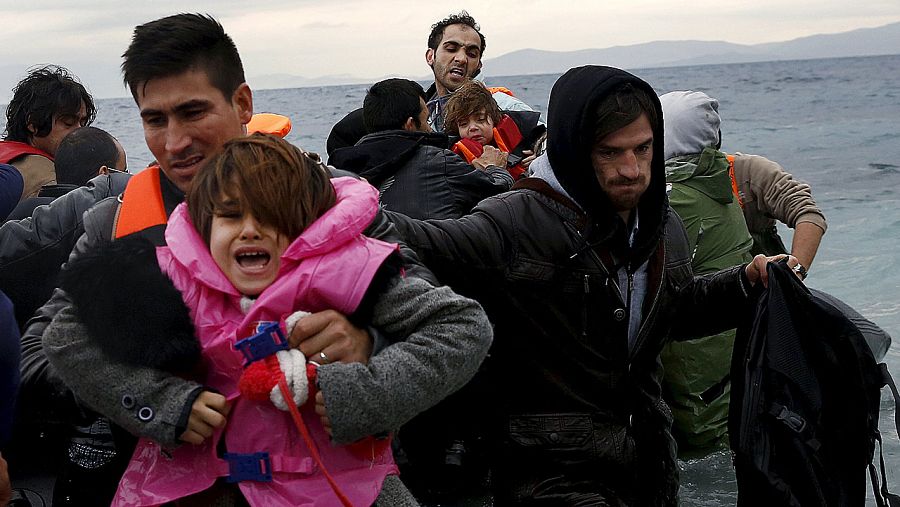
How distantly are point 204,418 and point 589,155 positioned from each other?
1664 mm

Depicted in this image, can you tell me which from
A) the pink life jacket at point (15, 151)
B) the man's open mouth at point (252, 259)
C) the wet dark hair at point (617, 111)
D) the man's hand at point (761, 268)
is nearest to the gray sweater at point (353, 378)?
the man's open mouth at point (252, 259)

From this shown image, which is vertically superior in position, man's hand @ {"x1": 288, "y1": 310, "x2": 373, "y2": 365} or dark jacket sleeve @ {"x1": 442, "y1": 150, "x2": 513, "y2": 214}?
man's hand @ {"x1": 288, "y1": 310, "x2": 373, "y2": 365}

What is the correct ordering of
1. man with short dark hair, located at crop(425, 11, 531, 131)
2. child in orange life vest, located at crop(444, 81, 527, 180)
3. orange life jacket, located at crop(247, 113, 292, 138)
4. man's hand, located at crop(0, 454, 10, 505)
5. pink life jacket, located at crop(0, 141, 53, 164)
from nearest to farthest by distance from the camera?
man's hand, located at crop(0, 454, 10, 505) → orange life jacket, located at crop(247, 113, 292, 138) → pink life jacket, located at crop(0, 141, 53, 164) → child in orange life vest, located at crop(444, 81, 527, 180) → man with short dark hair, located at crop(425, 11, 531, 131)

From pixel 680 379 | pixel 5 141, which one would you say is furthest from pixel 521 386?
pixel 5 141

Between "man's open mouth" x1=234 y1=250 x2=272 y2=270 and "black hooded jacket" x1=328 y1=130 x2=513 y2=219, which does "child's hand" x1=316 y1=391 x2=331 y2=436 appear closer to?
"man's open mouth" x1=234 y1=250 x2=272 y2=270

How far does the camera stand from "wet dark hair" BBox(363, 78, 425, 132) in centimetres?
563

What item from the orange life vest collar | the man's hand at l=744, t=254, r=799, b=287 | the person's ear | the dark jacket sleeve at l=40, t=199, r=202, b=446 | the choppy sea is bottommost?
the choppy sea

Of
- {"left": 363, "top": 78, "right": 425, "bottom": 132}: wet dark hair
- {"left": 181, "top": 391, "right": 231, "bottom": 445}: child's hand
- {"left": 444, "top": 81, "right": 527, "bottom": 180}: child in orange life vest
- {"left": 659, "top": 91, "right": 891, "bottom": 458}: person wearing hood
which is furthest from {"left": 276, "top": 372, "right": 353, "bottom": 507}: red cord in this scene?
{"left": 444, "top": 81, "right": 527, "bottom": 180}: child in orange life vest

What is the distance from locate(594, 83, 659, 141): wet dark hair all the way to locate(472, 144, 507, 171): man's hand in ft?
7.87

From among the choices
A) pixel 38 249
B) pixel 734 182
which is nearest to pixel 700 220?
pixel 734 182

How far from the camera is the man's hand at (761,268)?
3.60m

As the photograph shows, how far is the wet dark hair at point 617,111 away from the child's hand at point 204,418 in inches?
65.3

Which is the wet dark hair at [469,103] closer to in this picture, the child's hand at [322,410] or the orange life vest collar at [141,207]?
the orange life vest collar at [141,207]

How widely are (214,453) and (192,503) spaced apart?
0.15 metres
